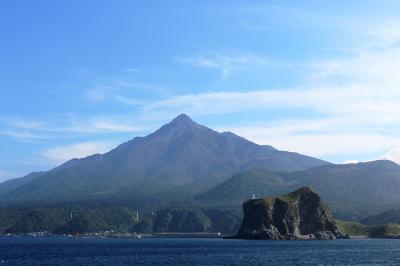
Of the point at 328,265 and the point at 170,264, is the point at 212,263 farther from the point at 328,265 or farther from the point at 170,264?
the point at 328,265

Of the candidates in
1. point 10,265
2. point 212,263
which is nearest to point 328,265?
point 212,263

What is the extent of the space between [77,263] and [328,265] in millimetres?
47353

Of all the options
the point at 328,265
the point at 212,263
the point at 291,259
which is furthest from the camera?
the point at 291,259

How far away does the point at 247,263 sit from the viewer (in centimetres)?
12281

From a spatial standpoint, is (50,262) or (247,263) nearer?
(247,263)

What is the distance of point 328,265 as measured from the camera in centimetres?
11650

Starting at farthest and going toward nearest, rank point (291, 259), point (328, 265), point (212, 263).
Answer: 1. point (291, 259)
2. point (212, 263)
3. point (328, 265)

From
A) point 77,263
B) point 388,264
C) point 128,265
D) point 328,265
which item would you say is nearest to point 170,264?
point 128,265

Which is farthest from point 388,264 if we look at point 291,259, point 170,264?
point 170,264

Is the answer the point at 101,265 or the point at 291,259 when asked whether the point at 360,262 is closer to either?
the point at 291,259

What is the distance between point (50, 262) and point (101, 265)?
15431mm

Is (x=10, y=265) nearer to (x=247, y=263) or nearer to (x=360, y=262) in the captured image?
(x=247, y=263)

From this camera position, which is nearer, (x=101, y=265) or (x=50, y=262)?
(x=101, y=265)

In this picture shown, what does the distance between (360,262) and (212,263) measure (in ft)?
90.4
